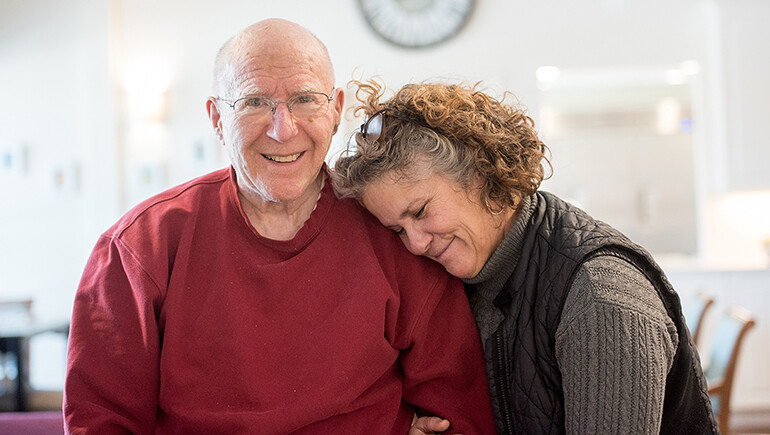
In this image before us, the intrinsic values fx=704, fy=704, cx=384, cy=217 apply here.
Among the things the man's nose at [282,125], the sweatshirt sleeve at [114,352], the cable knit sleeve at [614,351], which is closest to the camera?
the cable knit sleeve at [614,351]

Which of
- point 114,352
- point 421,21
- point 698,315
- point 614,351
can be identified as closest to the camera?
point 614,351

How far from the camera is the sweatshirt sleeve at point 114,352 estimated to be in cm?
138

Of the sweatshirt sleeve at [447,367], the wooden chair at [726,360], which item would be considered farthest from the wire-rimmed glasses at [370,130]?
the wooden chair at [726,360]

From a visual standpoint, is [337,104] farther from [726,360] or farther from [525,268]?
[726,360]

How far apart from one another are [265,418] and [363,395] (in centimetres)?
23

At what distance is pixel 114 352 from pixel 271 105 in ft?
1.98

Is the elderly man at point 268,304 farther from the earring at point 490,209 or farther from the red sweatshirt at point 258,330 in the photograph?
the earring at point 490,209

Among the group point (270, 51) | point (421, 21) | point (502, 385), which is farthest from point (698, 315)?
point (270, 51)

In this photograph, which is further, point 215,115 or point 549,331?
point 215,115

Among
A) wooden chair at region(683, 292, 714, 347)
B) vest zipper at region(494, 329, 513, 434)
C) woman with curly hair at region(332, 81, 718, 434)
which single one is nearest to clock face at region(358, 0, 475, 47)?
wooden chair at region(683, 292, 714, 347)

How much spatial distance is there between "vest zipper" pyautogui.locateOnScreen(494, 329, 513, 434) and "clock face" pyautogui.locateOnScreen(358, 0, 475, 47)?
3.47 m

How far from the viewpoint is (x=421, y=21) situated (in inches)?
186

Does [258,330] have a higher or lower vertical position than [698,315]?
higher

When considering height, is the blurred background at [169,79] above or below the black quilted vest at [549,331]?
above
